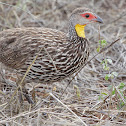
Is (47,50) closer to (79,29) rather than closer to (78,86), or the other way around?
(79,29)

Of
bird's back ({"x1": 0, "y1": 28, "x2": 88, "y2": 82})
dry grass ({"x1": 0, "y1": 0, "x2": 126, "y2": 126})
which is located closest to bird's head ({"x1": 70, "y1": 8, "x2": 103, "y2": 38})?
bird's back ({"x1": 0, "y1": 28, "x2": 88, "y2": 82})

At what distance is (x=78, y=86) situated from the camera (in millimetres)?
4395

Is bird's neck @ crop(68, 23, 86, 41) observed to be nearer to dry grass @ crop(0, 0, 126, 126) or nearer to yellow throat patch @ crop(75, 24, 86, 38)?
yellow throat patch @ crop(75, 24, 86, 38)

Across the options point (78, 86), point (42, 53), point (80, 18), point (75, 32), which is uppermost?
point (80, 18)

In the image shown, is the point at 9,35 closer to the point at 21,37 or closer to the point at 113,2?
the point at 21,37

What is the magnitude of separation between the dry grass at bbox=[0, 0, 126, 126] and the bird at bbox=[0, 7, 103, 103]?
1.02 feet

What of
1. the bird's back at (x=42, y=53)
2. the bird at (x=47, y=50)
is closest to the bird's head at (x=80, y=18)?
the bird at (x=47, y=50)

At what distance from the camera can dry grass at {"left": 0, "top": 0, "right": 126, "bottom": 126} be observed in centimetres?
324

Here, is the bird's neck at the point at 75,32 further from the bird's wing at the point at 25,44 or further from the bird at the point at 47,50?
the bird's wing at the point at 25,44

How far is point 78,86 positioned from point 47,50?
1058 mm

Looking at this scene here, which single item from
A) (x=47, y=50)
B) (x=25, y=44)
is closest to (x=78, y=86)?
(x=47, y=50)

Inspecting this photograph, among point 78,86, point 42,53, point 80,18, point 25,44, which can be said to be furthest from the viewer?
point 78,86

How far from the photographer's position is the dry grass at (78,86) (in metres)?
3.24

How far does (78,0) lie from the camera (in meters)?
6.48
